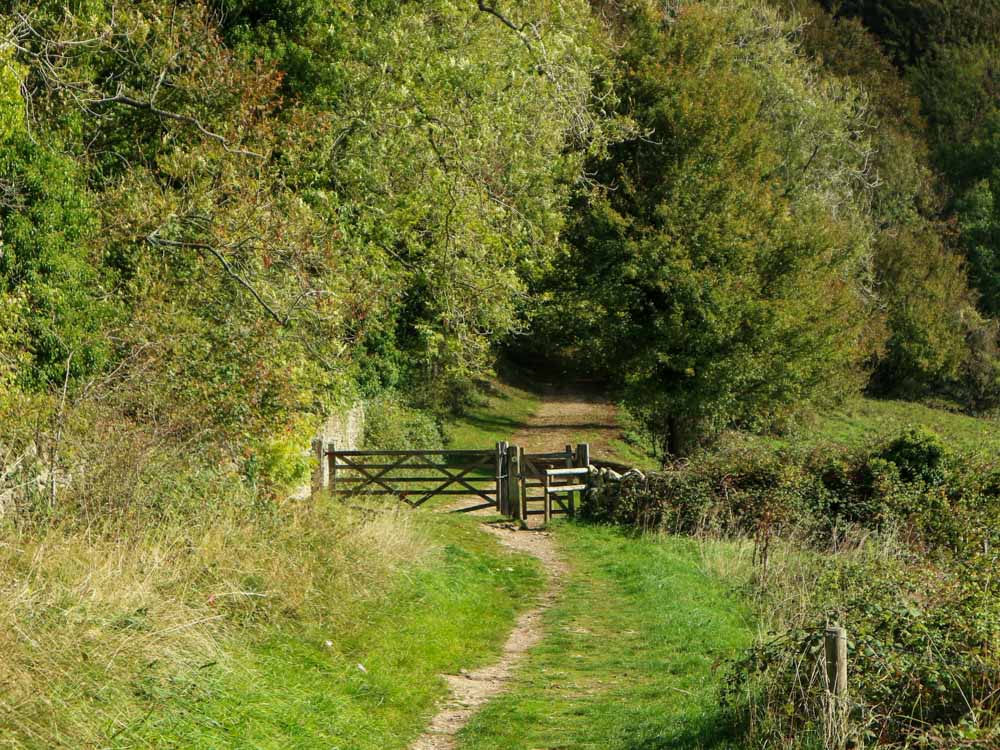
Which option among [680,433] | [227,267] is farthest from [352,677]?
[680,433]

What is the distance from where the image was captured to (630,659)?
10.9 meters

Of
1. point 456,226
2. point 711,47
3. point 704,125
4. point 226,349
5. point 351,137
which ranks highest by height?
point 711,47

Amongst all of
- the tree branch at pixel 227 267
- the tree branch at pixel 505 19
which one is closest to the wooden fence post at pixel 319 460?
the tree branch at pixel 227 267

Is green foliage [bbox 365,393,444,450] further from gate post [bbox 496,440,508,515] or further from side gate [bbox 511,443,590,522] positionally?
gate post [bbox 496,440,508,515]

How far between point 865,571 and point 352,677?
15.9 feet

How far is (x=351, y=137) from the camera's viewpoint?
18.9m

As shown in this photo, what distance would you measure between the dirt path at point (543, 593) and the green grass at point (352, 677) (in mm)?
155

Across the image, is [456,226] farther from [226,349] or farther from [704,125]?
[704,125]

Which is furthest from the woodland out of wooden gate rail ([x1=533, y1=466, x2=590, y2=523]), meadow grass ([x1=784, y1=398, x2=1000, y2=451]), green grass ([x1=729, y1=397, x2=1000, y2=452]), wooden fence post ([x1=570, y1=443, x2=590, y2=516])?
meadow grass ([x1=784, y1=398, x2=1000, y2=451])

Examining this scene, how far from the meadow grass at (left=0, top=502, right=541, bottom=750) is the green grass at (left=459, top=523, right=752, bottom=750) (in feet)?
2.53

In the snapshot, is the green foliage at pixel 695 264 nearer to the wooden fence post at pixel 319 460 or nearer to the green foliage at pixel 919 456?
the wooden fence post at pixel 319 460

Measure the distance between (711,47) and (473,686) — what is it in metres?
23.8

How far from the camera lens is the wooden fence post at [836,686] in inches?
263

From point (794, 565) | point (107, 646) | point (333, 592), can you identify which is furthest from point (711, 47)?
point (107, 646)
